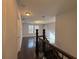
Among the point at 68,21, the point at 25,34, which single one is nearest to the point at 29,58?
the point at 68,21

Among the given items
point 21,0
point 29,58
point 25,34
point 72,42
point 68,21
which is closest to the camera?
point 21,0

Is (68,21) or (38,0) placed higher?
(38,0)

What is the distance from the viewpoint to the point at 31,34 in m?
17.0

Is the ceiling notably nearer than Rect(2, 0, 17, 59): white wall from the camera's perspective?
No

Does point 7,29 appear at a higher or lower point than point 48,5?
lower

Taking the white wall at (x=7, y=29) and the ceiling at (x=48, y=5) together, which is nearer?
the white wall at (x=7, y=29)

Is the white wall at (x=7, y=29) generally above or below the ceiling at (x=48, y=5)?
below

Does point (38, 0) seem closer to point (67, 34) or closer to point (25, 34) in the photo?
point (67, 34)

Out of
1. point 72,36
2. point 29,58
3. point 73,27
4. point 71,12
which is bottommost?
point 29,58

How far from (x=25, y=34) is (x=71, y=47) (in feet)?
41.8

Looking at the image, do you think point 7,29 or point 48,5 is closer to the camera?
point 7,29

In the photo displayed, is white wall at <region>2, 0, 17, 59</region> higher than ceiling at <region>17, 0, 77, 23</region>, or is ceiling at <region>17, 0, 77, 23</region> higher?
ceiling at <region>17, 0, 77, 23</region>

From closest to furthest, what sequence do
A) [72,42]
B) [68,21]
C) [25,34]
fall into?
1. [72,42]
2. [68,21]
3. [25,34]

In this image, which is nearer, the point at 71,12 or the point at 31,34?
the point at 71,12
